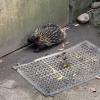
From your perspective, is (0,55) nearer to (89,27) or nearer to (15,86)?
(15,86)

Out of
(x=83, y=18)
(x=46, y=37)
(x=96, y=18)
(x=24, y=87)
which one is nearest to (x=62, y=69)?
(x=24, y=87)

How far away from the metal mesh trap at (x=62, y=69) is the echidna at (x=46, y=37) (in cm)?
34

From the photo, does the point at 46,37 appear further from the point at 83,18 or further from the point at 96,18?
the point at 96,18

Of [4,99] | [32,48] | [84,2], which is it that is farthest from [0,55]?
[84,2]

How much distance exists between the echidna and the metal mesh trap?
13.4 inches

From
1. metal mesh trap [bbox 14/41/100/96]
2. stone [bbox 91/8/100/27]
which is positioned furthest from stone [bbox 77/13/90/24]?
metal mesh trap [bbox 14/41/100/96]

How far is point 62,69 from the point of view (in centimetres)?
560

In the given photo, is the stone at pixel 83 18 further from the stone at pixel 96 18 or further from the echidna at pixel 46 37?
the echidna at pixel 46 37

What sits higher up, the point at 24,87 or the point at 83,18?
the point at 83,18

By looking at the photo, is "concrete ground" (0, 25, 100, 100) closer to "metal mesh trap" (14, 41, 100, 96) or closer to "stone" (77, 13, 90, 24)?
"metal mesh trap" (14, 41, 100, 96)

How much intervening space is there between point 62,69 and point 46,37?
933 millimetres

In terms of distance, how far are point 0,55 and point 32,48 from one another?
67cm

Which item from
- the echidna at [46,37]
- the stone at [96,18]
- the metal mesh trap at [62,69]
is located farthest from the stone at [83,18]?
the metal mesh trap at [62,69]

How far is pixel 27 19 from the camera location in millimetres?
6211
